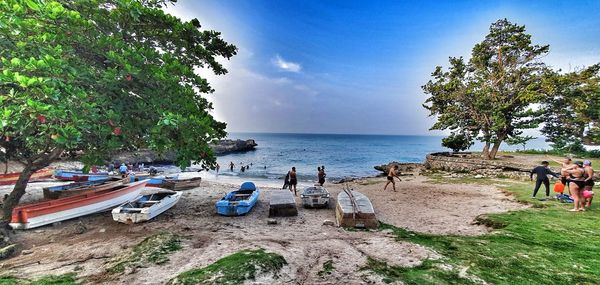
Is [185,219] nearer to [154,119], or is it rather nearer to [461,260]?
[154,119]

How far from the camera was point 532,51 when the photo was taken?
1119 inches

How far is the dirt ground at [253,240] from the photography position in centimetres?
656

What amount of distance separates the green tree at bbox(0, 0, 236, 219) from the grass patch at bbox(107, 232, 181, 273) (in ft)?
8.92

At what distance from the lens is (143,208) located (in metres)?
11.7

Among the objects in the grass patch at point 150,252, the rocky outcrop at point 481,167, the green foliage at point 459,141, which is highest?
the green foliage at point 459,141

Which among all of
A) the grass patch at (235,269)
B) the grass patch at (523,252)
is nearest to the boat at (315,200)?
the grass patch at (523,252)

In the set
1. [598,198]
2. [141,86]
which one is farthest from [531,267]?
[141,86]

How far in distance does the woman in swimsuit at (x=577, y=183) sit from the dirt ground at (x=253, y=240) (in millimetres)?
2226

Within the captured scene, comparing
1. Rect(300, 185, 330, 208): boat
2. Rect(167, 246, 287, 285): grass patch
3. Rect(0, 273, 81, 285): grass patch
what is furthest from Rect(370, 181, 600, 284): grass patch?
Rect(0, 273, 81, 285): grass patch

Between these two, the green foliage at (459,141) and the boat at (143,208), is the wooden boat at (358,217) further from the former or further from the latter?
the green foliage at (459,141)

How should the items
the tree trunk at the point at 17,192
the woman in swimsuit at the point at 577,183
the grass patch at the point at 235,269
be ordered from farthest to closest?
the tree trunk at the point at 17,192 < the woman in swimsuit at the point at 577,183 < the grass patch at the point at 235,269

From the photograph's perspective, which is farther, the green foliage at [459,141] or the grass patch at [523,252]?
the green foliage at [459,141]

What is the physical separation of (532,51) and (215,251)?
1475 inches

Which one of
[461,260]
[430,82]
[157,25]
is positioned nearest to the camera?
[461,260]
